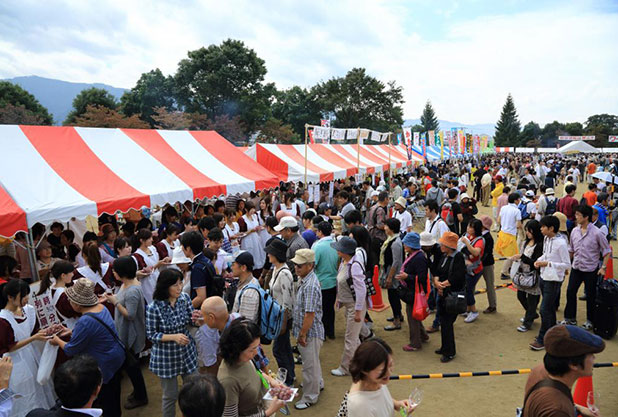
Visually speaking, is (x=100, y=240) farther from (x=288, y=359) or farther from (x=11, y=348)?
(x=288, y=359)

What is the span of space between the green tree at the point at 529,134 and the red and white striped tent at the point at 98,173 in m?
95.0

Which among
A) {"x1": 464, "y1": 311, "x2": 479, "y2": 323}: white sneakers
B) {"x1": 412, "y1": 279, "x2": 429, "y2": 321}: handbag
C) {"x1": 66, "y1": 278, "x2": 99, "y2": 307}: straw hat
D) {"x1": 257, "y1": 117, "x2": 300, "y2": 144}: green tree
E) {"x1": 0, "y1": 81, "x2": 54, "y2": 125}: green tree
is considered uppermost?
{"x1": 0, "y1": 81, "x2": 54, "y2": 125}: green tree

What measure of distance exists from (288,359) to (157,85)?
41.3 metres

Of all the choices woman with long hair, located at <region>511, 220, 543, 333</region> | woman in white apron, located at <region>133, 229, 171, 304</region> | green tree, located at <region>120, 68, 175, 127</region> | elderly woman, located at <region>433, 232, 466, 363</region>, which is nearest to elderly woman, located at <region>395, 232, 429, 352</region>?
elderly woman, located at <region>433, 232, 466, 363</region>

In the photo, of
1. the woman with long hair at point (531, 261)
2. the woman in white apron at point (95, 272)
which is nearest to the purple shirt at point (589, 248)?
the woman with long hair at point (531, 261)

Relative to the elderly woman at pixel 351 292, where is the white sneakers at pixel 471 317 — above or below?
below

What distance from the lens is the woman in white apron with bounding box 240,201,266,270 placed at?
6.98 m

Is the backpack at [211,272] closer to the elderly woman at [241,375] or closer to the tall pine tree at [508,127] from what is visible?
the elderly woman at [241,375]

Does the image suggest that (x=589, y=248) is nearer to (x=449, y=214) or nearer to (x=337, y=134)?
(x=449, y=214)

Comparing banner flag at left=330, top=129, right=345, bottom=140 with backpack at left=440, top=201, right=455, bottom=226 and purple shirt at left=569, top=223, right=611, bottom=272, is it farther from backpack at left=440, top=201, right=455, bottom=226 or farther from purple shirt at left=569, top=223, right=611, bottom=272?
purple shirt at left=569, top=223, right=611, bottom=272

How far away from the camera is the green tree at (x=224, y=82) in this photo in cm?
3706

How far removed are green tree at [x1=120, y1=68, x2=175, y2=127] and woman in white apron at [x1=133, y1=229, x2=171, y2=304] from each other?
125 ft

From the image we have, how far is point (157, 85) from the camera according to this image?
39531mm

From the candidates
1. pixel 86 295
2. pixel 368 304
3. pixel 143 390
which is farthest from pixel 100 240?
pixel 368 304
